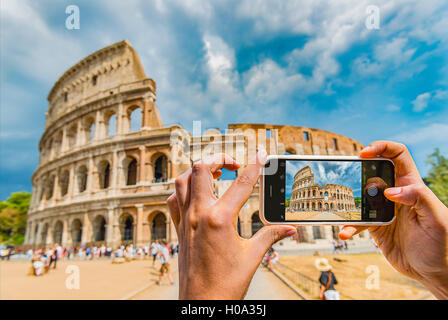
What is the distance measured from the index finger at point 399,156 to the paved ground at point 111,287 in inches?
295

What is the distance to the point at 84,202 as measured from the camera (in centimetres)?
2147

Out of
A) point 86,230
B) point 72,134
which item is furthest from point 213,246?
point 72,134

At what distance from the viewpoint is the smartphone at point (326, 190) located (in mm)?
1520

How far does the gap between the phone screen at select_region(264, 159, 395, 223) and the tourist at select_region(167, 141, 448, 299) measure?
0.32 ft

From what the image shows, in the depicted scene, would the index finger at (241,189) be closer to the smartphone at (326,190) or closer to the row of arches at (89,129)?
the smartphone at (326,190)

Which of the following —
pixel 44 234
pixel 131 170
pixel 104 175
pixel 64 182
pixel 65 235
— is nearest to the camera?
pixel 65 235

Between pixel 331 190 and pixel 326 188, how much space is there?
4 centimetres

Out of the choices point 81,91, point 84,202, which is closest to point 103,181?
point 84,202

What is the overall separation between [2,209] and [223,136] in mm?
48284

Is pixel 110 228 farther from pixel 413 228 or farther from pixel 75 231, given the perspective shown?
pixel 413 228

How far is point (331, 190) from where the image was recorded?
5.55ft

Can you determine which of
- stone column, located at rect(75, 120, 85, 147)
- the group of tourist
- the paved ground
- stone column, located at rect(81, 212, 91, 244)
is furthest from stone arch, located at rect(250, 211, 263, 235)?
stone column, located at rect(75, 120, 85, 147)

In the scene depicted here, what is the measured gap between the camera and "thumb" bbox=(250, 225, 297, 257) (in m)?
1.18

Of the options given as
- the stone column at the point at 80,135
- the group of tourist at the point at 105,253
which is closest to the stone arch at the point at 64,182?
the stone column at the point at 80,135
